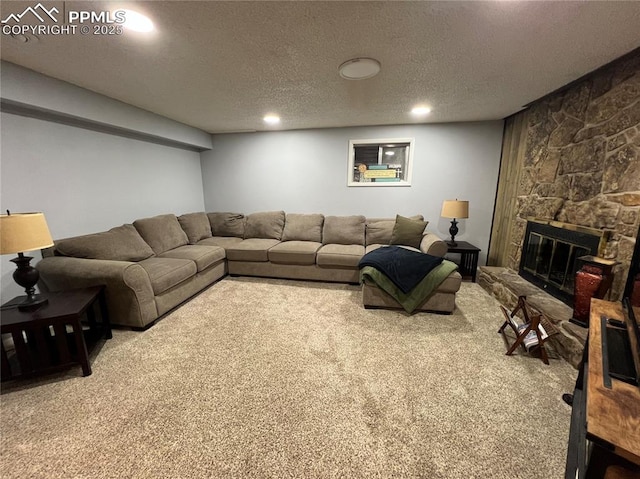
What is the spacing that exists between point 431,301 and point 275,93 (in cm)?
264

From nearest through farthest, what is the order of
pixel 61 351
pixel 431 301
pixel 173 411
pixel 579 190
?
pixel 173 411, pixel 61 351, pixel 579 190, pixel 431 301

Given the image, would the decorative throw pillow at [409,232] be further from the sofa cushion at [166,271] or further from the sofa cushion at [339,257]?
the sofa cushion at [166,271]

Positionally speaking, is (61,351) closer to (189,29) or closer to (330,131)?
(189,29)

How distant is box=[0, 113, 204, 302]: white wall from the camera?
7.00 ft

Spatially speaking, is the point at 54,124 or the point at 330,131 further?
the point at 330,131

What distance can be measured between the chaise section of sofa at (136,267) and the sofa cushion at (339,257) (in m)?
1.42

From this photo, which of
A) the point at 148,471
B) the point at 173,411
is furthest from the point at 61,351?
the point at 148,471

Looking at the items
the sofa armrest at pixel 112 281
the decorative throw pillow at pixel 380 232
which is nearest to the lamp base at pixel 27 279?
the sofa armrest at pixel 112 281

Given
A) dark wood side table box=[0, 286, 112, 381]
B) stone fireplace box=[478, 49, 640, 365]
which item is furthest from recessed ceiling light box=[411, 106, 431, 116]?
dark wood side table box=[0, 286, 112, 381]

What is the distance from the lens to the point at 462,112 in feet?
10.2

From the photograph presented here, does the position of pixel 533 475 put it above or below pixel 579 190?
below

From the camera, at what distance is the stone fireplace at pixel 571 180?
181cm

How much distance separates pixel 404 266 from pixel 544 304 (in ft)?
4.03

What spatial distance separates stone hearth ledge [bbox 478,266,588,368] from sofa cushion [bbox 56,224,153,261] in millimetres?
3893
